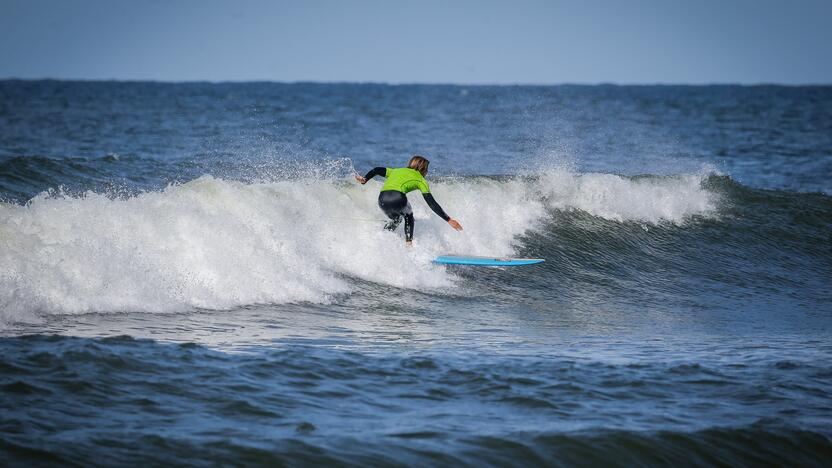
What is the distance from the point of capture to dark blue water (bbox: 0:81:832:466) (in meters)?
5.79

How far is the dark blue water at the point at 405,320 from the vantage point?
5.79 meters

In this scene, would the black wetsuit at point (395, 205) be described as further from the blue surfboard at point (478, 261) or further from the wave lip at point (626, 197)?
the wave lip at point (626, 197)

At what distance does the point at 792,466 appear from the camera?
579 cm

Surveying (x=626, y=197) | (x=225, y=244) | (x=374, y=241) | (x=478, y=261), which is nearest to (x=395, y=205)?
(x=374, y=241)

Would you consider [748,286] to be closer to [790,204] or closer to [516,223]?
[516,223]

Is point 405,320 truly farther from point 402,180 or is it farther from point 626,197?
point 626,197

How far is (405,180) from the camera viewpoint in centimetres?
1155

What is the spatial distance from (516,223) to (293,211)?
4201mm

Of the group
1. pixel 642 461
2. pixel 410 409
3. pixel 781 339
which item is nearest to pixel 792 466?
pixel 642 461

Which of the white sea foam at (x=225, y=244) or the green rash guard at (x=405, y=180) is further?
the green rash guard at (x=405, y=180)

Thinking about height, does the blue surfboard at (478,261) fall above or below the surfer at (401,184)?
below

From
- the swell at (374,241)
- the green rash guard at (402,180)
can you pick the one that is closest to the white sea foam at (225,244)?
the swell at (374,241)

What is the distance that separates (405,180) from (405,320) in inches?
98.7

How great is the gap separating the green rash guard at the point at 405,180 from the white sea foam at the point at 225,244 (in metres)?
0.93
